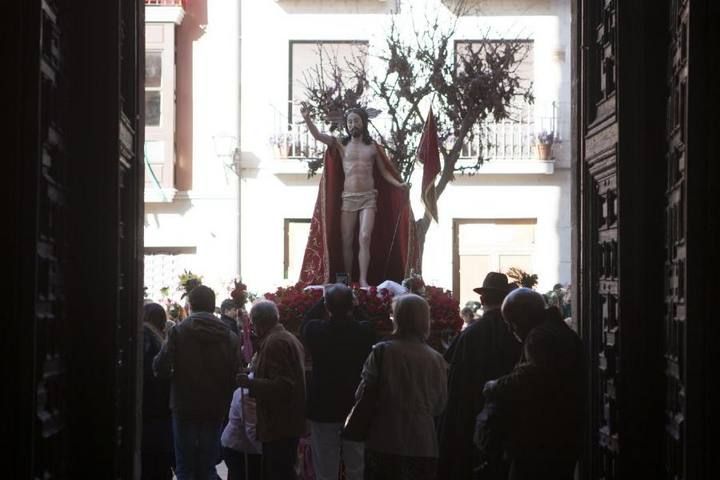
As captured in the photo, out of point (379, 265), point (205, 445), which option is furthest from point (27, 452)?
point (379, 265)

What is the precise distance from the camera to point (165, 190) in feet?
89.6

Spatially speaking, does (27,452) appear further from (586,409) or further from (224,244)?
(224,244)

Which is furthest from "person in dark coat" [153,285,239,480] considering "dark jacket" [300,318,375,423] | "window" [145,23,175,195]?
"window" [145,23,175,195]

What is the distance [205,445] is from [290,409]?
74 centimetres

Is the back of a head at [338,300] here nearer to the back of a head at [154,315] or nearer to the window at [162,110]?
the back of a head at [154,315]

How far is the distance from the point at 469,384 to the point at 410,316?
19.4 inches

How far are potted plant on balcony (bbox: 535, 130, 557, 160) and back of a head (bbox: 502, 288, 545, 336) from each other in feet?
67.9

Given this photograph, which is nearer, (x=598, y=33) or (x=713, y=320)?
(x=713, y=320)

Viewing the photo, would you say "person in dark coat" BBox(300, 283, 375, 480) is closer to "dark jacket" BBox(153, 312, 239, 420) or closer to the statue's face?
"dark jacket" BBox(153, 312, 239, 420)

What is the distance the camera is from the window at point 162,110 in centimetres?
2733

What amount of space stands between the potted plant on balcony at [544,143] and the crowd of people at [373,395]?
697 inches

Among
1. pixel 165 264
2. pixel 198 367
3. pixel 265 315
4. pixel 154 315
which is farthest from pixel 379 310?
pixel 165 264

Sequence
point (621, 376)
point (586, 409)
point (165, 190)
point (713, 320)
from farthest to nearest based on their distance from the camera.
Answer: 1. point (165, 190)
2. point (586, 409)
3. point (621, 376)
4. point (713, 320)

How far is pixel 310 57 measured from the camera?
2802 centimetres
